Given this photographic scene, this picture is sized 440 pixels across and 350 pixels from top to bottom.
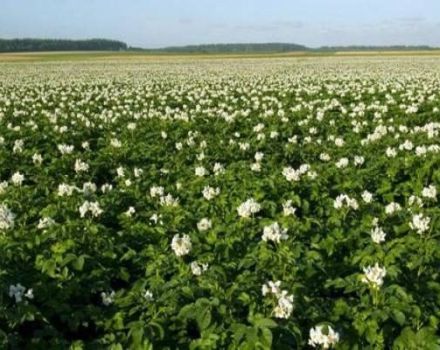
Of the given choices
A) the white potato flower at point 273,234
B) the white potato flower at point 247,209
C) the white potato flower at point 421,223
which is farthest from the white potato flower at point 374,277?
the white potato flower at point 247,209

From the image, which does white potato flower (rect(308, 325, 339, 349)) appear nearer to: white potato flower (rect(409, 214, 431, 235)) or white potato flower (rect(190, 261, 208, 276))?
white potato flower (rect(190, 261, 208, 276))

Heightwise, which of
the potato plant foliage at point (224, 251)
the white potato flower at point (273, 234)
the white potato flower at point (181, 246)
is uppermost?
the white potato flower at point (273, 234)

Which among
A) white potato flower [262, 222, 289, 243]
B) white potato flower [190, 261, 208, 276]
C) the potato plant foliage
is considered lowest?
the potato plant foliage

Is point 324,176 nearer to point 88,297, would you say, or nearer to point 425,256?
point 425,256

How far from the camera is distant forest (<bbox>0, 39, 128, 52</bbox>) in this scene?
159 meters

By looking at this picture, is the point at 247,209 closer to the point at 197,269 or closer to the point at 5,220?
the point at 197,269

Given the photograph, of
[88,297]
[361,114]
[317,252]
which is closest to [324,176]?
[317,252]

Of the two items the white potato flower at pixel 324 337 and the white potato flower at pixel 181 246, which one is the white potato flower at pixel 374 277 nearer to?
the white potato flower at pixel 324 337

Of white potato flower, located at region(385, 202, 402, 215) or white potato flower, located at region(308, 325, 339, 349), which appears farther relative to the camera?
white potato flower, located at region(385, 202, 402, 215)

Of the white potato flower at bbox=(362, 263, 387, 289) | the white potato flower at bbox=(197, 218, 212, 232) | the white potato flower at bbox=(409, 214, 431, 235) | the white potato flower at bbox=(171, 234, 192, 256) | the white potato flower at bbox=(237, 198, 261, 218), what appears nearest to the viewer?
the white potato flower at bbox=(362, 263, 387, 289)

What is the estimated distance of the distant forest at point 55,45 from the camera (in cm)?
15875

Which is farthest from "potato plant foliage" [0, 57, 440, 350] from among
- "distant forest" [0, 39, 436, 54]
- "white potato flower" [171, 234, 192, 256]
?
"distant forest" [0, 39, 436, 54]

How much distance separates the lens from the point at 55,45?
167125 mm

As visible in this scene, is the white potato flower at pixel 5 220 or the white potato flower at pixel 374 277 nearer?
the white potato flower at pixel 374 277
